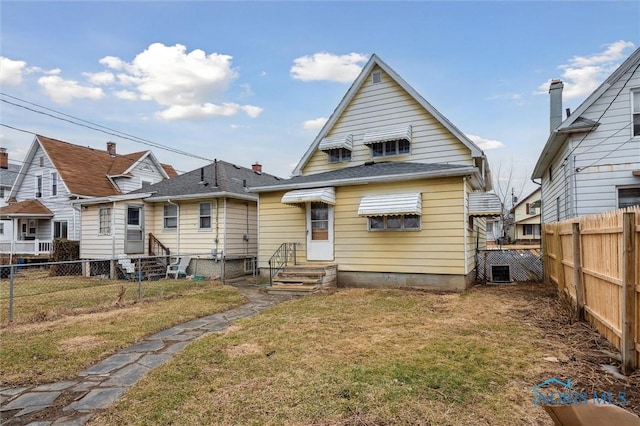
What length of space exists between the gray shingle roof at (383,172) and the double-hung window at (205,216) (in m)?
3.77

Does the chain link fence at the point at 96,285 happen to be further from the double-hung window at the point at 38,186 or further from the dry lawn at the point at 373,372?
the double-hung window at the point at 38,186

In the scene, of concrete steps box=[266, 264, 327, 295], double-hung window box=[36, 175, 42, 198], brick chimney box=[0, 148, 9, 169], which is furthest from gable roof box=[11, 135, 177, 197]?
concrete steps box=[266, 264, 327, 295]

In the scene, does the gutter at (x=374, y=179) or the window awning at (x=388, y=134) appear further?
the window awning at (x=388, y=134)

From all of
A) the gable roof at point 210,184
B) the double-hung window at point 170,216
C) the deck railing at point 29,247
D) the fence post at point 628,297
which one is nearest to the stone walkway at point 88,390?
the fence post at point 628,297

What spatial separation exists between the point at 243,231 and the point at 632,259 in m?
13.5

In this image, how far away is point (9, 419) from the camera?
3.25m

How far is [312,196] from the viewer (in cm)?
1079

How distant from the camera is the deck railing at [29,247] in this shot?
66.4ft

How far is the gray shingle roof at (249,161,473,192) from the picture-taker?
385 inches

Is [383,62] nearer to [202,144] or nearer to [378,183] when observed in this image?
[378,183]

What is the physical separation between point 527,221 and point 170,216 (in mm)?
41328

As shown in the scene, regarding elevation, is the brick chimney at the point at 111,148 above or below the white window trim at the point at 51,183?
above

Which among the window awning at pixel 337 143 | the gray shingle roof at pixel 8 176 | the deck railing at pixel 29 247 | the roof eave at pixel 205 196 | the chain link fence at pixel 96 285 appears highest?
the gray shingle roof at pixel 8 176

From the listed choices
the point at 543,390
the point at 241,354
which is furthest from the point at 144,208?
the point at 543,390
